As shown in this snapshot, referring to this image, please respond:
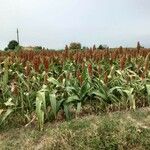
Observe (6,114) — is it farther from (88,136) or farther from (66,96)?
(88,136)

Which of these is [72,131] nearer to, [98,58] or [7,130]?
[7,130]

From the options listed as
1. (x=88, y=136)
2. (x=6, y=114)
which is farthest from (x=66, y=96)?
(x=88, y=136)

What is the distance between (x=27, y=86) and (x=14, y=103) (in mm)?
391

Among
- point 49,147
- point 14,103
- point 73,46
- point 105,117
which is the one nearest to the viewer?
point 49,147

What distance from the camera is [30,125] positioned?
24.2ft

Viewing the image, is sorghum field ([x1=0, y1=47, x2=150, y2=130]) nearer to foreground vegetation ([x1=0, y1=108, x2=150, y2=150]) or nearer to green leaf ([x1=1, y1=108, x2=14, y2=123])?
green leaf ([x1=1, y1=108, x2=14, y2=123])

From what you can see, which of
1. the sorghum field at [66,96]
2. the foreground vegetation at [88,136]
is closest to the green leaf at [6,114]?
the sorghum field at [66,96]

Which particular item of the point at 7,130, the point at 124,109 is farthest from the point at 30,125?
the point at 124,109

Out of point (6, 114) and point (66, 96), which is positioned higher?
point (66, 96)

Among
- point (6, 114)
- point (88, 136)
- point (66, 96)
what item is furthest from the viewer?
point (66, 96)

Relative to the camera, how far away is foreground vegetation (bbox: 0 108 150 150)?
6.63 meters

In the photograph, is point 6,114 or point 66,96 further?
point 66,96

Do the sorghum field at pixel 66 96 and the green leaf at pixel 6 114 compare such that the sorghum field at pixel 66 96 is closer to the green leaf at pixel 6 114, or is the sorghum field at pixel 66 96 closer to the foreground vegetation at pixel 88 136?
the green leaf at pixel 6 114

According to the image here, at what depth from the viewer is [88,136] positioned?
6.70 meters
